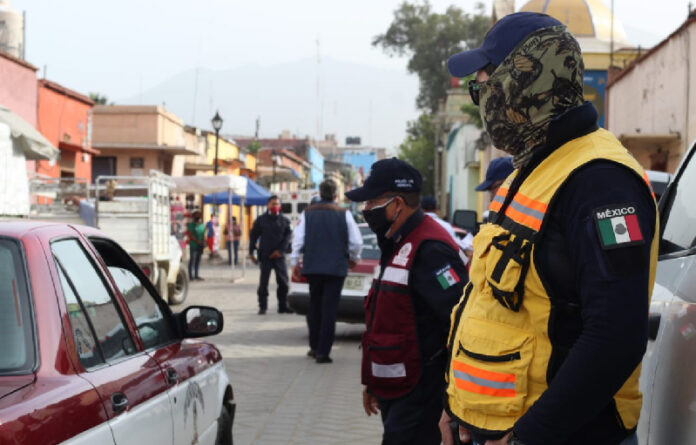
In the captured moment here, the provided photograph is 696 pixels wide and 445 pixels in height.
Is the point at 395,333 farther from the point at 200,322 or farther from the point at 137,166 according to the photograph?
the point at 137,166

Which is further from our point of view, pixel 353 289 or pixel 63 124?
pixel 63 124

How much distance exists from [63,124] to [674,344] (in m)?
27.4

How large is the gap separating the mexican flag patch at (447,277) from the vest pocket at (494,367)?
1.71 m

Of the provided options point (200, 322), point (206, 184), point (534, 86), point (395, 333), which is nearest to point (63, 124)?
point (206, 184)

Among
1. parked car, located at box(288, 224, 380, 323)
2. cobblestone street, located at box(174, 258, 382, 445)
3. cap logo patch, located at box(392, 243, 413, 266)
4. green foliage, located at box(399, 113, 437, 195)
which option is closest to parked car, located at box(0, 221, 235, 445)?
cap logo patch, located at box(392, 243, 413, 266)

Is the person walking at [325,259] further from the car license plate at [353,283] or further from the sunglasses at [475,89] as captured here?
the sunglasses at [475,89]

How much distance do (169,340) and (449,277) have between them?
55.4 inches

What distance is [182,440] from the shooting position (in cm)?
403

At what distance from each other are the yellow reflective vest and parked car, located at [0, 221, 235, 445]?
1.17m

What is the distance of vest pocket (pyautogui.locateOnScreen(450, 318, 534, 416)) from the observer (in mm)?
2309

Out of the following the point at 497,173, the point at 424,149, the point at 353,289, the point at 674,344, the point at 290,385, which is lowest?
the point at 290,385

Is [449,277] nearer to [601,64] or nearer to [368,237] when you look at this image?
[368,237]

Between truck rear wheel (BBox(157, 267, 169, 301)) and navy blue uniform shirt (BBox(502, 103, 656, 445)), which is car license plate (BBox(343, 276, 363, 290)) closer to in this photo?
truck rear wheel (BBox(157, 267, 169, 301))

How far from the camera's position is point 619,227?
2135 millimetres
